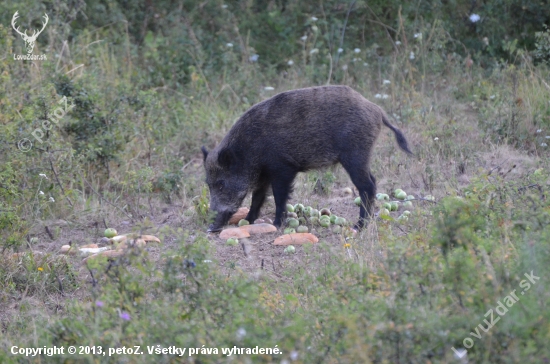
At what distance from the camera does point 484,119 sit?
8.84 meters

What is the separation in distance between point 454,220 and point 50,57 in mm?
6952

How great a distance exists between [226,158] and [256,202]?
0.58 metres

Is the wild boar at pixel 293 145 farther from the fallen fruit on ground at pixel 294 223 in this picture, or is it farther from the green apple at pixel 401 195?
the green apple at pixel 401 195

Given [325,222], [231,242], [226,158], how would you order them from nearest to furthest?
1. [231,242]
2. [325,222]
3. [226,158]

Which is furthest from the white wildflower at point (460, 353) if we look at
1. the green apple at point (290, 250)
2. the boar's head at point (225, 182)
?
the boar's head at point (225, 182)

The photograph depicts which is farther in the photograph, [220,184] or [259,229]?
[220,184]

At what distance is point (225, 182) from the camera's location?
7008mm

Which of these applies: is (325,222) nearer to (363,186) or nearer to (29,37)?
(363,186)

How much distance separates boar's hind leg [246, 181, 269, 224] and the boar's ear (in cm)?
40

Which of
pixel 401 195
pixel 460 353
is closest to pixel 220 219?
pixel 401 195

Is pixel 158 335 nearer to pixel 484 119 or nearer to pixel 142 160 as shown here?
pixel 142 160

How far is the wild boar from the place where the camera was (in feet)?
Answer: 21.5

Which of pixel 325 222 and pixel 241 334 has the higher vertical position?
pixel 241 334

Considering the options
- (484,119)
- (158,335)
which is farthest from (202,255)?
(484,119)
